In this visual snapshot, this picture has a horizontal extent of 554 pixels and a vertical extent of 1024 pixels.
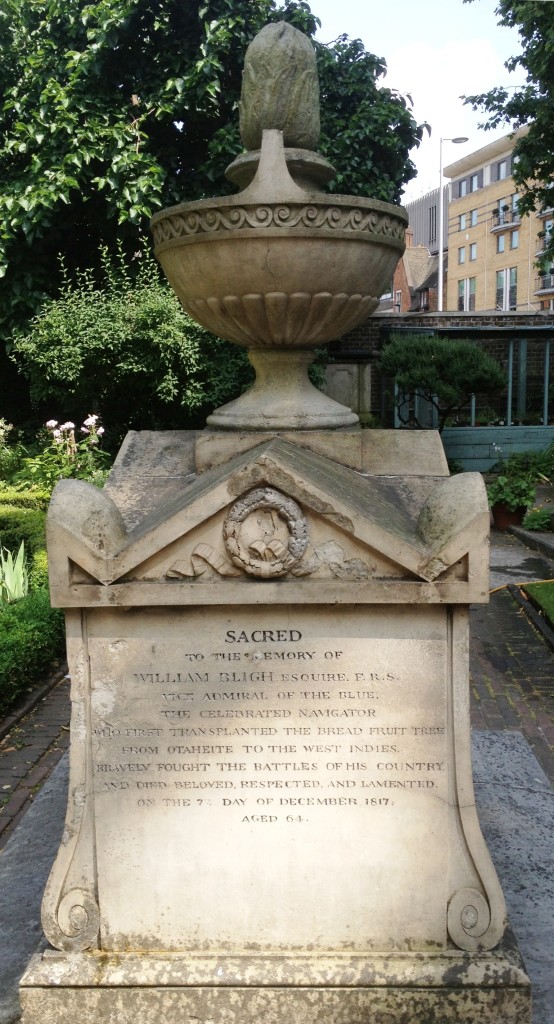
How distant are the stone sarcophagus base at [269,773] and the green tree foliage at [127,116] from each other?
37.9 feet

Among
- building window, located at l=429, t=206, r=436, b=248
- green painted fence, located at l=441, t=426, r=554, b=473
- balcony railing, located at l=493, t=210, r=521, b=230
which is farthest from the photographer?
building window, located at l=429, t=206, r=436, b=248

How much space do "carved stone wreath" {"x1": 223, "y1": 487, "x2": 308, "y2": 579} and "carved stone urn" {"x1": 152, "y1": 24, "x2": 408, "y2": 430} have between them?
1.68ft

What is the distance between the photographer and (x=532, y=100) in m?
14.4

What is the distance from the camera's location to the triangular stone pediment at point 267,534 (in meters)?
2.54

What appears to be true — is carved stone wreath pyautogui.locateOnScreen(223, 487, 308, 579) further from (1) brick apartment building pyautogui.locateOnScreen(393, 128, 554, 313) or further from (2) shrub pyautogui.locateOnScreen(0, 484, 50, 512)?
(1) brick apartment building pyautogui.locateOnScreen(393, 128, 554, 313)

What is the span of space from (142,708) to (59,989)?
87cm

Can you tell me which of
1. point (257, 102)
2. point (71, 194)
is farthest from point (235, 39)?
point (257, 102)

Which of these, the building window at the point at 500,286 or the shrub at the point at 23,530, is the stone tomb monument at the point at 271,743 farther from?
the building window at the point at 500,286

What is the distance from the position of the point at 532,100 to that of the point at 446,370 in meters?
4.69

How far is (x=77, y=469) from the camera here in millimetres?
11969

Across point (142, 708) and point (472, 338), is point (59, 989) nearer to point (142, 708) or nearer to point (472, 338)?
point (142, 708)

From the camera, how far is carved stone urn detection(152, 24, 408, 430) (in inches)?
105

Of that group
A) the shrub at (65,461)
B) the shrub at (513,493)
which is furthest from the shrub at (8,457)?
the shrub at (513,493)

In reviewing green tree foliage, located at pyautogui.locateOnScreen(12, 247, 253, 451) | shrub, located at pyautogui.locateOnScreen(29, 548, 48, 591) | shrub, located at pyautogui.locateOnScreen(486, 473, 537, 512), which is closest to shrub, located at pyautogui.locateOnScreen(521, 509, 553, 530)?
shrub, located at pyautogui.locateOnScreen(486, 473, 537, 512)
